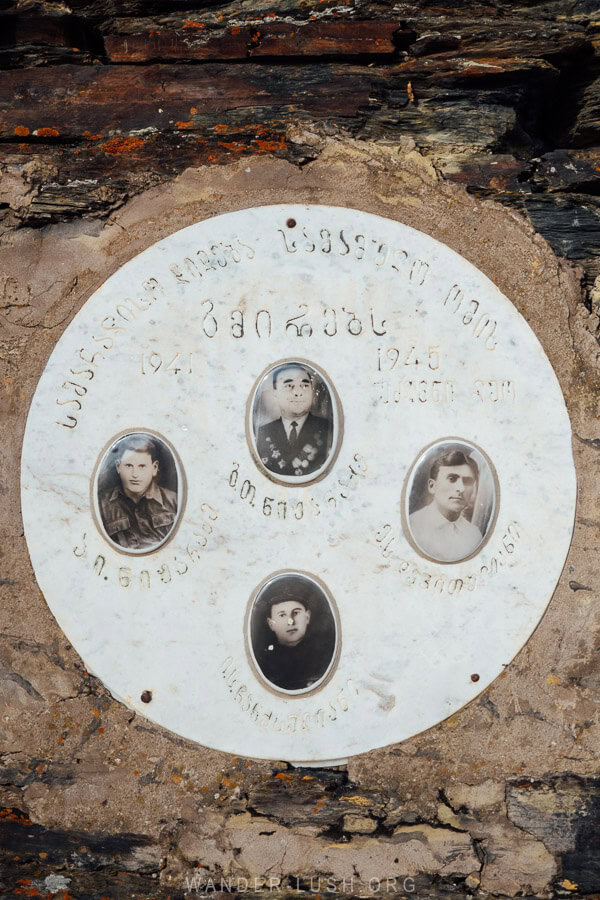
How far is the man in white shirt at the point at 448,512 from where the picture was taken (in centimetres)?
287

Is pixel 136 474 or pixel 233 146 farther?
pixel 233 146

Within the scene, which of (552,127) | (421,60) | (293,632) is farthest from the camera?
(552,127)

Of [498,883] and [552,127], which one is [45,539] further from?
[552,127]

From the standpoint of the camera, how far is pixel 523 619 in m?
2.92

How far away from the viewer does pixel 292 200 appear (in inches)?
117

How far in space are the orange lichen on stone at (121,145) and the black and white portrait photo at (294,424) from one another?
101 centimetres

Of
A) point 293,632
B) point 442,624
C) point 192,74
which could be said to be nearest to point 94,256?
point 192,74

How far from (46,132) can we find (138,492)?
1413 mm

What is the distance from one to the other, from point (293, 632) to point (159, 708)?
57 cm

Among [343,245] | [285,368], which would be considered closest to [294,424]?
[285,368]

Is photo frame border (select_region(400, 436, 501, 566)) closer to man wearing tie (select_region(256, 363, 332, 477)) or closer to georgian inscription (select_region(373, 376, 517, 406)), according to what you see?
georgian inscription (select_region(373, 376, 517, 406))

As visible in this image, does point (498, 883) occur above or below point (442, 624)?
below

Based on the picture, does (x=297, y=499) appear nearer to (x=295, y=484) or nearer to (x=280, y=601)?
(x=295, y=484)

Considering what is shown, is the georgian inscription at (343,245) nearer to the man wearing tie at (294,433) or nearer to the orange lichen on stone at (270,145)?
the orange lichen on stone at (270,145)
